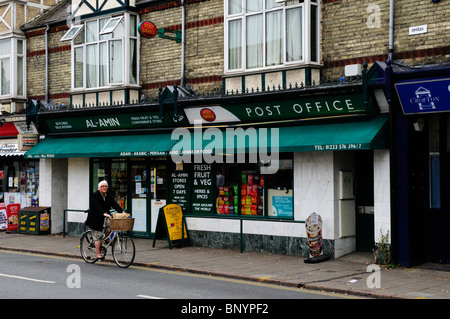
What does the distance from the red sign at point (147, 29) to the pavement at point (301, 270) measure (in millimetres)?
5444

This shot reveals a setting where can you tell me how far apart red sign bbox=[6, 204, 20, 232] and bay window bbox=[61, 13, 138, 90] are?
463cm

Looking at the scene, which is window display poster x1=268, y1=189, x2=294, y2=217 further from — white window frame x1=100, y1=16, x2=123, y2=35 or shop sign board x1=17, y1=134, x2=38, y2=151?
shop sign board x1=17, y1=134, x2=38, y2=151

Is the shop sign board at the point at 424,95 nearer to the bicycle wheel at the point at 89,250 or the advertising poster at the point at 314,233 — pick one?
the advertising poster at the point at 314,233

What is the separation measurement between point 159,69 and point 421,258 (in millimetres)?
8681

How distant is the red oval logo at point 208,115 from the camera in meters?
15.3

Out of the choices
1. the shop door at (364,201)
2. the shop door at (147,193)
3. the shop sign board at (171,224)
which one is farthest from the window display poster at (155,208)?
the shop door at (364,201)

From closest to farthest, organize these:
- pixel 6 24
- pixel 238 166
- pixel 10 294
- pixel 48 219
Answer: pixel 10 294, pixel 238 166, pixel 48 219, pixel 6 24

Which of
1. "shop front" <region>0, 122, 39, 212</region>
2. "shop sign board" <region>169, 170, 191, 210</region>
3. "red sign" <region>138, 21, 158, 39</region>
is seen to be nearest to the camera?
"red sign" <region>138, 21, 158, 39</region>

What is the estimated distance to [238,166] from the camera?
1546cm

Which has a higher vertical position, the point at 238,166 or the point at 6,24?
the point at 6,24

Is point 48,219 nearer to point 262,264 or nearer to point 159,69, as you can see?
point 159,69

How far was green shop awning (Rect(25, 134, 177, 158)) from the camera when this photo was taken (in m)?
15.9

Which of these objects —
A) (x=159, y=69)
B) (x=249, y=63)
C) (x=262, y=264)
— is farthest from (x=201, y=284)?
(x=159, y=69)

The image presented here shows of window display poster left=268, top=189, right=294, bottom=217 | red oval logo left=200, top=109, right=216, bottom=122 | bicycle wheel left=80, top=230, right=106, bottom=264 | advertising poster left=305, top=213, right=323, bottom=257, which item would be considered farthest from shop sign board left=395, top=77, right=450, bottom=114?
bicycle wheel left=80, top=230, right=106, bottom=264
